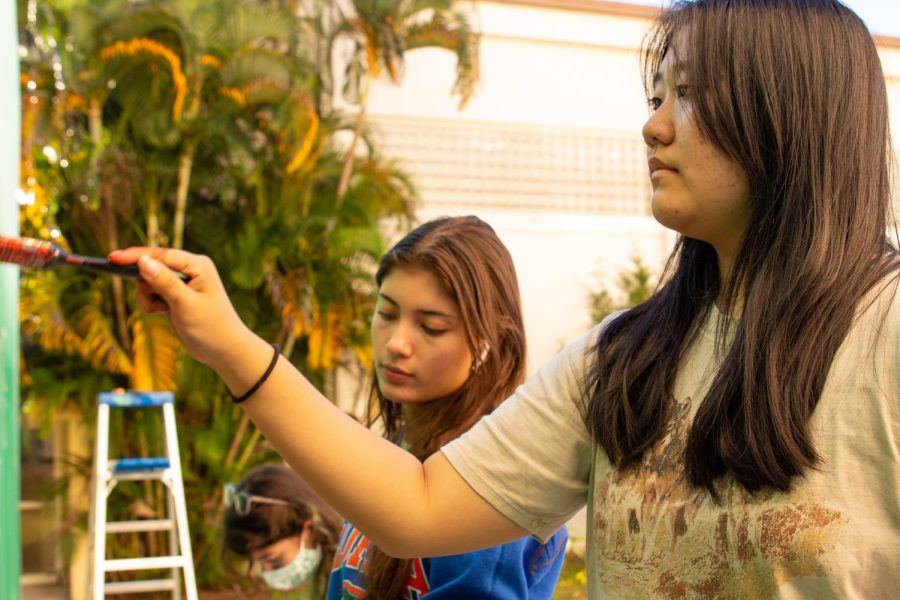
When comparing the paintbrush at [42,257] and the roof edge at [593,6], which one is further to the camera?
the roof edge at [593,6]

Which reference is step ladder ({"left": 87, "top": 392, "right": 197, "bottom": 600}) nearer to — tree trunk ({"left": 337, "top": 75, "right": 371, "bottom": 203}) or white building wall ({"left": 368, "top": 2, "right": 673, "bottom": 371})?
tree trunk ({"left": 337, "top": 75, "right": 371, "bottom": 203})

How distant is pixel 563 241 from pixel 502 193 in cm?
73

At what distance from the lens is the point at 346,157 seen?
9398 mm

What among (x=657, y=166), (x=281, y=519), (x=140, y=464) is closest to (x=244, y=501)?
(x=281, y=519)

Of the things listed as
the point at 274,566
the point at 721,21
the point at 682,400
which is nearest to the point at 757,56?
the point at 721,21

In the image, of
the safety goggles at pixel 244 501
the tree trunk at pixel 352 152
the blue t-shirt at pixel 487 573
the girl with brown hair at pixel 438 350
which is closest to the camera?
the blue t-shirt at pixel 487 573

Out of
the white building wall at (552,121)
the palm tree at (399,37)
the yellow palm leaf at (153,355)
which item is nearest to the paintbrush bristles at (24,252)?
the yellow palm leaf at (153,355)

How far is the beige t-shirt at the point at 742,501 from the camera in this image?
1.12 metres

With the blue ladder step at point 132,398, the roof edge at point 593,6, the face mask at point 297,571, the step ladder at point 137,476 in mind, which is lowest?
the step ladder at point 137,476

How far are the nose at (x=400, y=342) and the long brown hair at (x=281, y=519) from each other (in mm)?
1382

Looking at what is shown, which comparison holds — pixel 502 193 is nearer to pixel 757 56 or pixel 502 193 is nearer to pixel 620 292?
pixel 620 292

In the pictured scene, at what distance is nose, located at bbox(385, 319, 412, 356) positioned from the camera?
2111 mm

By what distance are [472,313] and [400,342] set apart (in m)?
0.15

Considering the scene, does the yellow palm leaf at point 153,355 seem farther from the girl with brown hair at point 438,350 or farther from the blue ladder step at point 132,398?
the girl with brown hair at point 438,350
